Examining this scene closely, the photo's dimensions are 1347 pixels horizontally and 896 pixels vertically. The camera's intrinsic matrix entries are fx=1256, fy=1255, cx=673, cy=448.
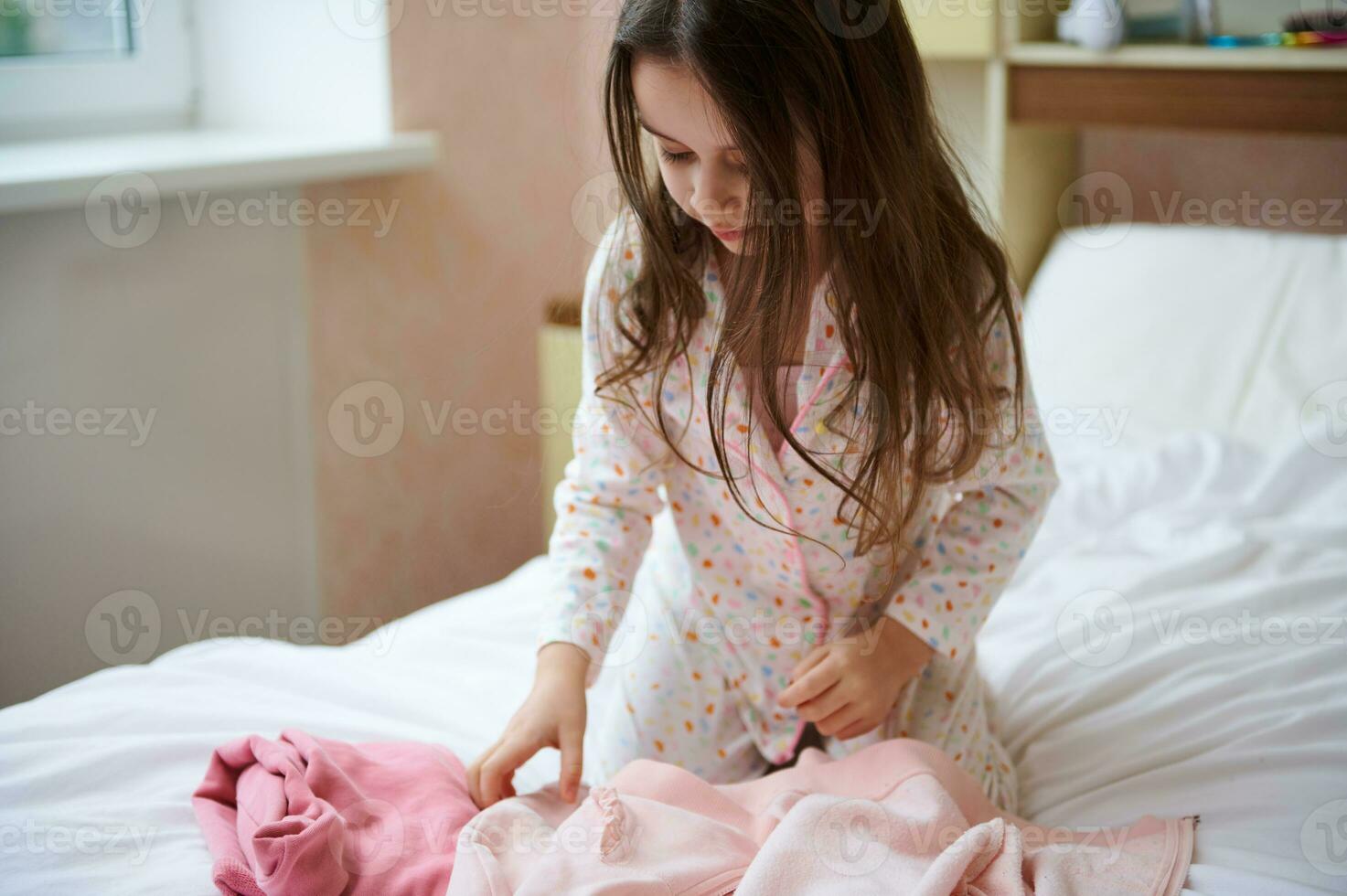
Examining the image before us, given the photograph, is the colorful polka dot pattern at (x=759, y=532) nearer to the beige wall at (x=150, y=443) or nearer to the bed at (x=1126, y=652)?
the bed at (x=1126, y=652)

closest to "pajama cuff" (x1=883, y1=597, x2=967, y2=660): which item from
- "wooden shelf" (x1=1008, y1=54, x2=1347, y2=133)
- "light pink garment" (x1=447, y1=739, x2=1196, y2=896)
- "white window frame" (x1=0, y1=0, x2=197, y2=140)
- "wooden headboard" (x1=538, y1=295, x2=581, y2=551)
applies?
"light pink garment" (x1=447, y1=739, x2=1196, y2=896)

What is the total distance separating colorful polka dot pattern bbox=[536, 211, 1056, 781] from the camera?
0.97m

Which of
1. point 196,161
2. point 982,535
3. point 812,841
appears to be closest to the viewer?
point 812,841

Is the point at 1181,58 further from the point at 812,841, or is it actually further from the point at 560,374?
the point at 812,841

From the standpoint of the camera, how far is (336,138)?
1.85 metres

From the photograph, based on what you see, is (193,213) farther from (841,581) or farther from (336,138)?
(841,581)

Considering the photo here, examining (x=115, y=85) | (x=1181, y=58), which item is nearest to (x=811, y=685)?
(x=1181, y=58)

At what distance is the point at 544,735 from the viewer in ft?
2.98

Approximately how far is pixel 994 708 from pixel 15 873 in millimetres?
787

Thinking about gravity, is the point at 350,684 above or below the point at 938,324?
below

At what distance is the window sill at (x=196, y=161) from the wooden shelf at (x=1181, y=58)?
2.95 feet

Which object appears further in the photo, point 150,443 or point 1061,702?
point 150,443

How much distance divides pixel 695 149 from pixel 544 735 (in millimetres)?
427

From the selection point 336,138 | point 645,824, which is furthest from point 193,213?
point 645,824
